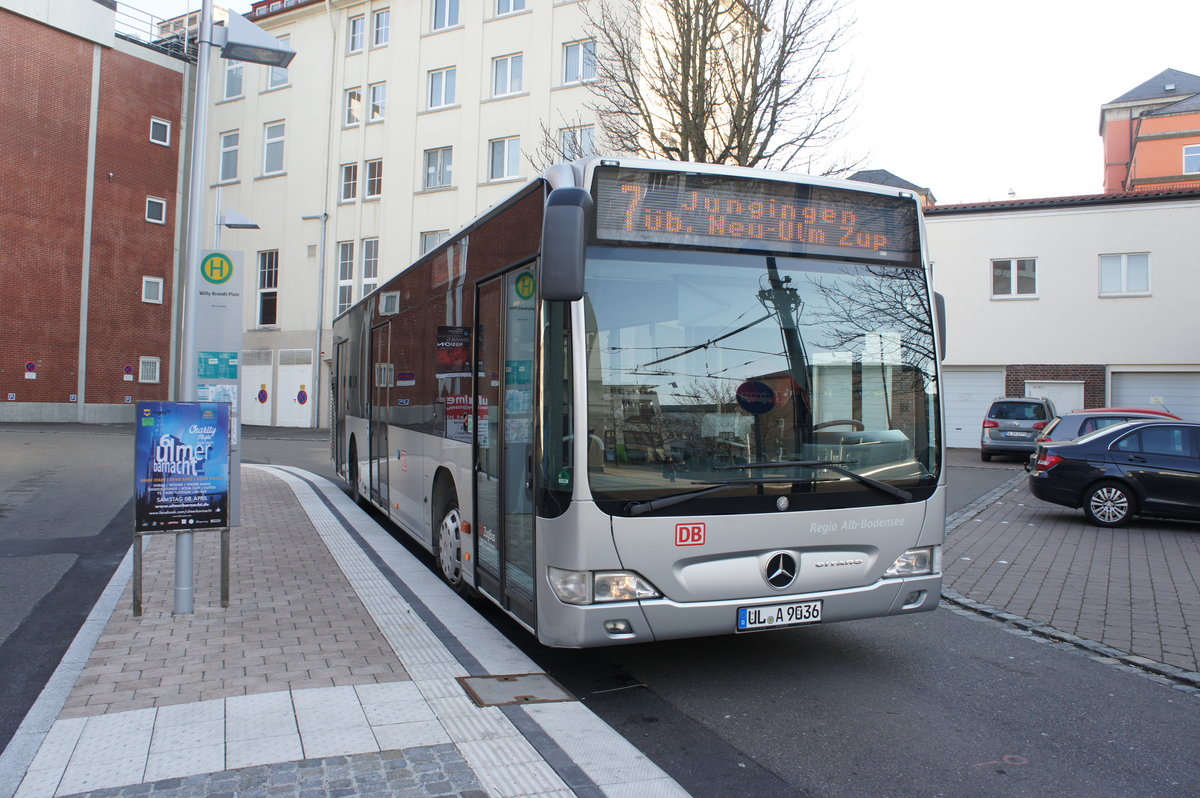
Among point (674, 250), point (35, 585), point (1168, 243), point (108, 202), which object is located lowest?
point (35, 585)

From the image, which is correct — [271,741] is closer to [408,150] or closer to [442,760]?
[442,760]

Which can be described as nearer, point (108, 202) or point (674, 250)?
point (674, 250)

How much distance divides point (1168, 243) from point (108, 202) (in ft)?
127

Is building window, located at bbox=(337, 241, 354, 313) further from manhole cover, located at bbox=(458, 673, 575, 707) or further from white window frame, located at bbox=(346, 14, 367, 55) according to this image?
manhole cover, located at bbox=(458, 673, 575, 707)

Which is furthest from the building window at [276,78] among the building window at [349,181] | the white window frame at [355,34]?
the building window at [349,181]

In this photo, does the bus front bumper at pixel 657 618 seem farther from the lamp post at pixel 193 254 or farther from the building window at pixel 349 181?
the building window at pixel 349 181

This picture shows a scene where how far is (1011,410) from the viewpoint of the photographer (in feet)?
78.4

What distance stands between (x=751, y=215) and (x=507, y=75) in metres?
29.9

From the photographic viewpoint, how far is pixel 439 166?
34500 mm

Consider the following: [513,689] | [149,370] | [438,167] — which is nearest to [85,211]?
[149,370]

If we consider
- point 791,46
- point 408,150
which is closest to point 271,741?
point 791,46

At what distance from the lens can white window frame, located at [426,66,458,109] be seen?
113 ft

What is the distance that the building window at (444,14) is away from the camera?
114 feet

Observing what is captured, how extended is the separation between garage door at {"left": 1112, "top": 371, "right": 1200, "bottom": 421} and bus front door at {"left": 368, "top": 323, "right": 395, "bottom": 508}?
23.5 metres
